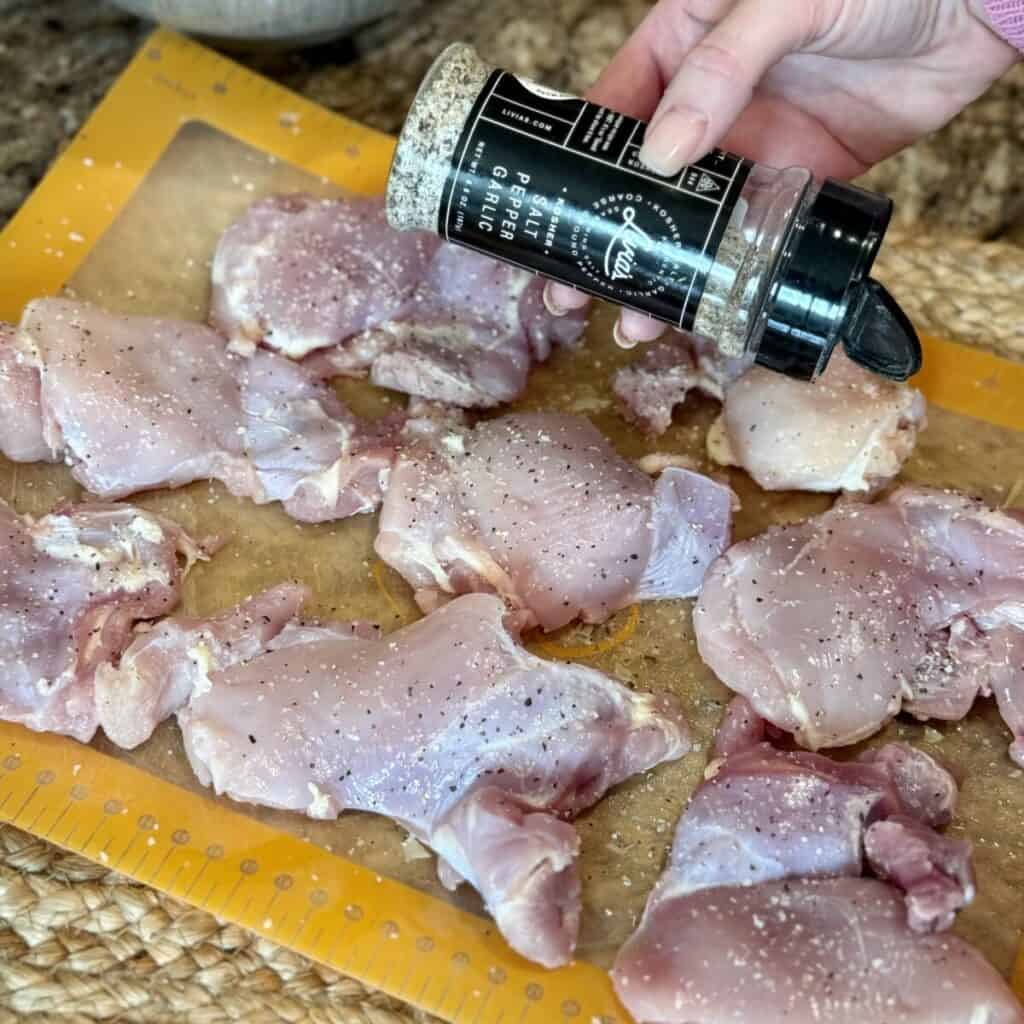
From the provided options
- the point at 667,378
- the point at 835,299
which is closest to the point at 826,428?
the point at 667,378

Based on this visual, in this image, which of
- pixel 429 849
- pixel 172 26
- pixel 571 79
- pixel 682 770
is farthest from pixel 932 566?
pixel 172 26

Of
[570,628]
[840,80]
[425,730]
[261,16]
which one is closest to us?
[425,730]

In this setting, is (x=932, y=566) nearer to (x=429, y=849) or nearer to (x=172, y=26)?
(x=429, y=849)

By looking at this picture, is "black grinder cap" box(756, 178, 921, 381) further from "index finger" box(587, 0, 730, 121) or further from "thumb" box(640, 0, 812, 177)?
"index finger" box(587, 0, 730, 121)

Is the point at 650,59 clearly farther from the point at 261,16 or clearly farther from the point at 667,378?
the point at 261,16

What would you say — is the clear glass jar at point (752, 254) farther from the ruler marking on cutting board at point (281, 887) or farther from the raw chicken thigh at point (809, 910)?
the ruler marking on cutting board at point (281, 887)

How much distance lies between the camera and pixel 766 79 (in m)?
2.19

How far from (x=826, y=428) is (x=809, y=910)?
76 centimetres

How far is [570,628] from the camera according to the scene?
191cm

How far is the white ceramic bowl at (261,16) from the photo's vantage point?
231 cm

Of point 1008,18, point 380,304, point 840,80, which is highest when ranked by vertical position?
point 1008,18

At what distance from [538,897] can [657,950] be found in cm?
16

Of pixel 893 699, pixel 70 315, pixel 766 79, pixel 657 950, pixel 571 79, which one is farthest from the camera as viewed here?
pixel 571 79

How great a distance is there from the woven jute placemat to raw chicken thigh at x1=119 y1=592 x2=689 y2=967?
0.18 metres
